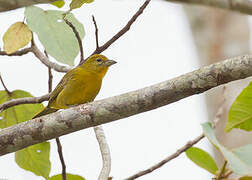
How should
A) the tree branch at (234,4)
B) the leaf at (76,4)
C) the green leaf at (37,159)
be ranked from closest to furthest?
the tree branch at (234,4)
the leaf at (76,4)
the green leaf at (37,159)

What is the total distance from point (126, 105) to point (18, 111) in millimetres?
1093

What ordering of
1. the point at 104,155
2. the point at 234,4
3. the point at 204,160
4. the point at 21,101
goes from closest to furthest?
the point at 234,4 → the point at 204,160 → the point at 104,155 → the point at 21,101

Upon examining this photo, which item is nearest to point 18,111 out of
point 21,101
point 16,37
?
point 21,101

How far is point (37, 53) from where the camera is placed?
2965 millimetres

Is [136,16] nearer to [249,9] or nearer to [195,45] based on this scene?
[249,9]

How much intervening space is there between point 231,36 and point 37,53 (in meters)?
3.57

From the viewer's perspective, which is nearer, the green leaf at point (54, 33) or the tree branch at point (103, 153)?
the tree branch at point (103, 153)

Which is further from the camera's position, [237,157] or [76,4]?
[76,4]

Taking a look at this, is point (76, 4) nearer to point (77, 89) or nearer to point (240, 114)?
point (240, 114)

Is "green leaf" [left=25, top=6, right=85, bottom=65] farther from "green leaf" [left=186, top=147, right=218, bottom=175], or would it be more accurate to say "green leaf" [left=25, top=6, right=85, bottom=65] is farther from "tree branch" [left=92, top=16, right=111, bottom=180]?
"green leaf" [left=186, top=147, right=218, bottom=175]

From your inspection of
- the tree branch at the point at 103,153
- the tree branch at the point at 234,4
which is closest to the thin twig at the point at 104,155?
the tree branch at the point at 103,153

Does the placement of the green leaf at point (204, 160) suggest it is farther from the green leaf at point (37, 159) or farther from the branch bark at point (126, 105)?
the green leaf at point (37, 159)

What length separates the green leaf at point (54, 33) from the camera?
2424 mm

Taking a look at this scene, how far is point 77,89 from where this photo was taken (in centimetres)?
390
